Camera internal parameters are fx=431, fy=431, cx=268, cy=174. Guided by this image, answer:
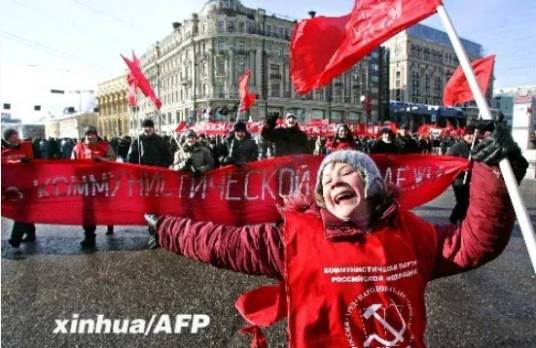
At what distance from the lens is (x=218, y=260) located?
1.80 m

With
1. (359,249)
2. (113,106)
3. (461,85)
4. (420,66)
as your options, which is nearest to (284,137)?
(461,85)

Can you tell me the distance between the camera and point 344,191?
1670 mm

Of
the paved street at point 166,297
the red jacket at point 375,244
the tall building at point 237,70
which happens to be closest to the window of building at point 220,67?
the tall building at point 237,70

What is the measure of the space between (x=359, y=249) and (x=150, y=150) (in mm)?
5710

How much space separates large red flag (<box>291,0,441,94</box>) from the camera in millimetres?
2668

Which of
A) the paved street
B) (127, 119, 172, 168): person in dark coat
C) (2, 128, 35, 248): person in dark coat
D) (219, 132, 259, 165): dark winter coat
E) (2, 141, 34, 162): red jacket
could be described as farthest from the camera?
(219, 132, 259, 165): dark winter coat

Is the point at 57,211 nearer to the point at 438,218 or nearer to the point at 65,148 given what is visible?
the point at 438,218

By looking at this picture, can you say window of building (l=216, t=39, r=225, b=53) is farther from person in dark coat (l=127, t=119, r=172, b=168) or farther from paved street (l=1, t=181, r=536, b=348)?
paved street (l=1, t=181, r=536, b=348)

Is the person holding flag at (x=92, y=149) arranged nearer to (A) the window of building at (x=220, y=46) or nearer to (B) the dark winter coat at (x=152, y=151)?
(B) the dark winter coat at (x=152, y=151)

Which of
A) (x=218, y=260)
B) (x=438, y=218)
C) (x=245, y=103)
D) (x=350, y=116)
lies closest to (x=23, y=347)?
(x=218, y=260)

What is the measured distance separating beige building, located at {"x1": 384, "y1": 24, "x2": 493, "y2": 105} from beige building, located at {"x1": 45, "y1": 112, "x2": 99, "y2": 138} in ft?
228

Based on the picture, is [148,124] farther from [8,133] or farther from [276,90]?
[276,90]

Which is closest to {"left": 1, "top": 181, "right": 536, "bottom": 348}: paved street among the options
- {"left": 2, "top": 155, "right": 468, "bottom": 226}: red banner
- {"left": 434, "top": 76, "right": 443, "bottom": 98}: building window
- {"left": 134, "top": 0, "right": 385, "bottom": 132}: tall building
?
{"left": 2, "top": 155, "right": 468, "bottom": 226}: red banner

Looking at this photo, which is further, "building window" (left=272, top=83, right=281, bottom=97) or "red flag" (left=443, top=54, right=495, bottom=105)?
"building window" (left=272, top=83, right=281, bottom=97)
